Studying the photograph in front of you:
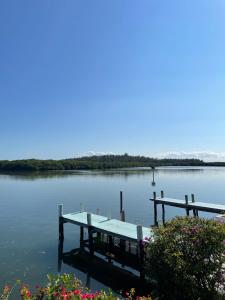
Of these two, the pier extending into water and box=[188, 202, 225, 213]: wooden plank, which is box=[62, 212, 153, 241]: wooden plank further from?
box=[188, 202, 225, 213]: wooden plank

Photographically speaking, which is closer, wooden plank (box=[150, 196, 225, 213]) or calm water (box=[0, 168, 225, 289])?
calm water (box=[0, 168, 225, 289])

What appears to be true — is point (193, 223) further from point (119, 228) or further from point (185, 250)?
point (119, 228)

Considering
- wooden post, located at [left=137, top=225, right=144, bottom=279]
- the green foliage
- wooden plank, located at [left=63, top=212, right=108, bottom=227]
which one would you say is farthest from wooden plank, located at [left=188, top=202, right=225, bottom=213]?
the green foliage

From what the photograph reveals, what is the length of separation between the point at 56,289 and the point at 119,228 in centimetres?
1262

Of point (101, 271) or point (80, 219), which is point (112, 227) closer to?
point (101, 271)

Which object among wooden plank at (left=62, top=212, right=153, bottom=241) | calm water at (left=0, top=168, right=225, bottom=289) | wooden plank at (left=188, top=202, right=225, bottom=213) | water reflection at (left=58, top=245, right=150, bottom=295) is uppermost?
wooden plank at (left=188, top=202, right=225, bottom=213)

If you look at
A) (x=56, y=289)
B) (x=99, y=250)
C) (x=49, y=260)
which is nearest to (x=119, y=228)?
(x=99, y=250)

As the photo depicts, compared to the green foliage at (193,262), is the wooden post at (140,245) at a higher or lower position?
lower

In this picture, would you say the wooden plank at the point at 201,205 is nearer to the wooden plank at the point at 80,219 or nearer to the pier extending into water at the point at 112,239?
the pier extending into water at the point at 112,239

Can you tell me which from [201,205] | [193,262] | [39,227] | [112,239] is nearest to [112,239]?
[112,239]

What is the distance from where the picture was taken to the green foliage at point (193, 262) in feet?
25.5

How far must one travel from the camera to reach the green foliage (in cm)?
779

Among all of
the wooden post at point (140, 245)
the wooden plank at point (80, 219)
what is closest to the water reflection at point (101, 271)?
the wooden post at point (140, 245)

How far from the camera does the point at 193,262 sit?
7879 millimetres
